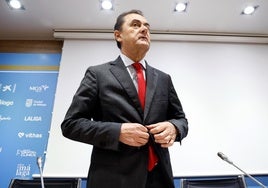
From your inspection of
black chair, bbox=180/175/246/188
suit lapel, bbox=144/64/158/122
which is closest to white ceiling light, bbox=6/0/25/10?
suit lapel, bbox=144/64/158/122

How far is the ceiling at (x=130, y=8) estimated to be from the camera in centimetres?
289

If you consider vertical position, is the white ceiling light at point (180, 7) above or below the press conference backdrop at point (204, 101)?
above

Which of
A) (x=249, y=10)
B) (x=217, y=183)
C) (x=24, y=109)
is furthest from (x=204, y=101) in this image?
(x=24, y=109)

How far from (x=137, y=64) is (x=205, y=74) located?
2217 millimetres

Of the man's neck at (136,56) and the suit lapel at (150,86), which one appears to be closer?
the suit lapel at (150,86)

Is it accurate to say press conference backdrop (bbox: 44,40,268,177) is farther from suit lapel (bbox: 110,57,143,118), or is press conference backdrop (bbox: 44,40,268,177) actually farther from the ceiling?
suit lapel (bbox: 110,57,143,118)

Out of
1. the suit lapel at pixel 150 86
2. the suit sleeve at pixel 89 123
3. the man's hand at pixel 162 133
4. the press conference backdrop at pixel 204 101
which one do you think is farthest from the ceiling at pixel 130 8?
the man's hand at pixel 162 133

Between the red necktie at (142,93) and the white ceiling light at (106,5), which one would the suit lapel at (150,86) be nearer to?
the red necktie at (142,93)

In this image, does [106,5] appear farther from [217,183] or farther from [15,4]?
[217,183]

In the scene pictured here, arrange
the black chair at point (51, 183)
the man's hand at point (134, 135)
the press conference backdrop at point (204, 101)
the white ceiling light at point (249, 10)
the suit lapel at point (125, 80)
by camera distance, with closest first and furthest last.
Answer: the man's hand at point (134, 135), the suit lapel at point (125, 80), the black chair at point (51, 183), the press conference backdrop at point (204, 101), the white ceiling light at point (249, 10)

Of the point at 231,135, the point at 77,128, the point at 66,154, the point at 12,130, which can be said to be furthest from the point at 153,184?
the point at 12,130

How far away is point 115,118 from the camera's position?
3.15 feet

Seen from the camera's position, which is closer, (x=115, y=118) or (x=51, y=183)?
(x=115, y=118)

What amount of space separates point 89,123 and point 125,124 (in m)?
0.14
